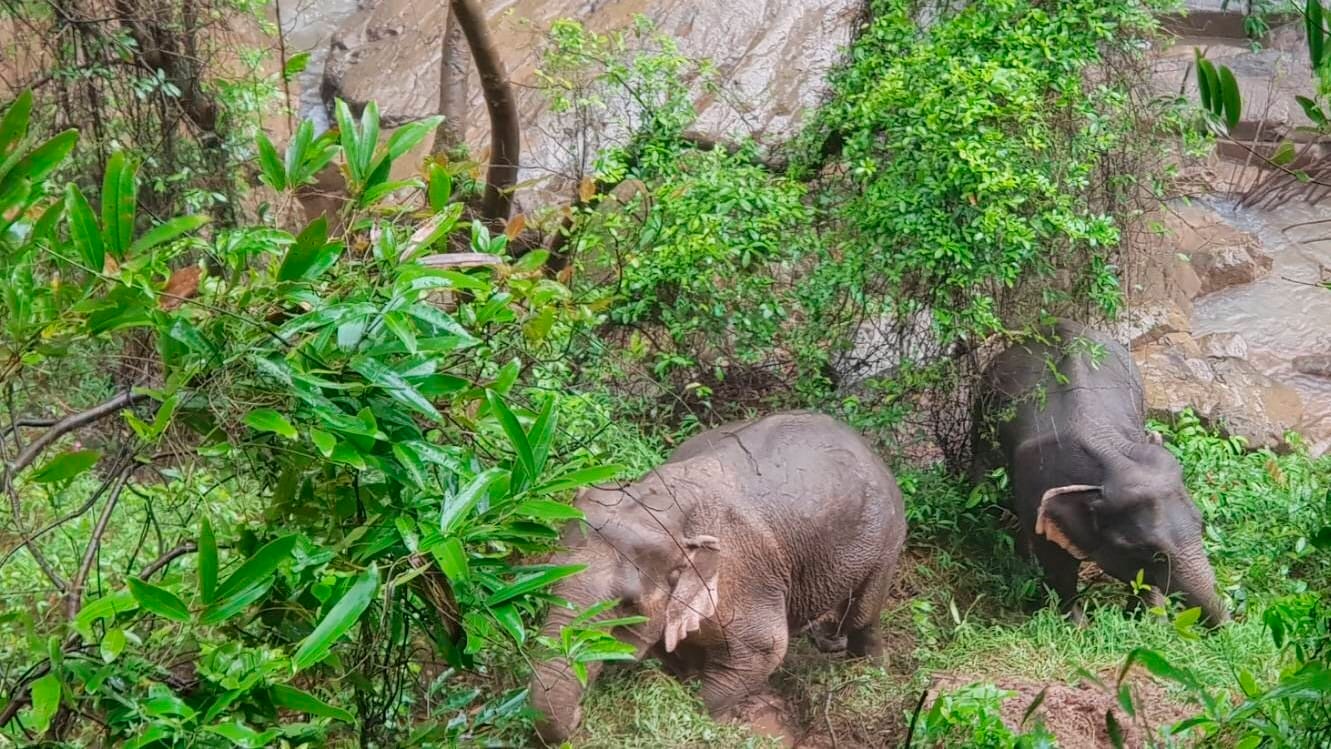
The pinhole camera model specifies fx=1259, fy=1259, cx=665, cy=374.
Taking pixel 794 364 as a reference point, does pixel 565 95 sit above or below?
above

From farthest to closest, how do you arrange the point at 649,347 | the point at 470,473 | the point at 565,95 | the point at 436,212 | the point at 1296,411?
the point at 1296,411 → the point at 565,95 → the point at 649,347 → the point at 436,212 → the point at 470,473

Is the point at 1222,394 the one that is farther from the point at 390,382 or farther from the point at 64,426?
the point at 64,426

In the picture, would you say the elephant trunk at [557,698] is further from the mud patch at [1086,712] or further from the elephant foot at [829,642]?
the elephant foot at [829,642]

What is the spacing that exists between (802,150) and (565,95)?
1.47m

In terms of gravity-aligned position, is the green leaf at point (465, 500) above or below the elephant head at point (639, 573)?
above

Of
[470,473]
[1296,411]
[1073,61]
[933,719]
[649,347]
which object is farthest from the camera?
[1296,411]

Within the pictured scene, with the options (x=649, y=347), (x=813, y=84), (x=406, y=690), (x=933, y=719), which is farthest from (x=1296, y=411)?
(x=406, y=690)

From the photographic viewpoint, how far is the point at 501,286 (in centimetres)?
296

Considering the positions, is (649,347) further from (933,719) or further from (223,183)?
(933,719)

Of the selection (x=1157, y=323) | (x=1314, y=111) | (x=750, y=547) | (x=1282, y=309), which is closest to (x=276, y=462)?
(x=1314, y=111)

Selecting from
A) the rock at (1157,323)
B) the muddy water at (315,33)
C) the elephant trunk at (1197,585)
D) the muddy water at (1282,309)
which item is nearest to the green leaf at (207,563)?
the elephant trunk at (1197,585)

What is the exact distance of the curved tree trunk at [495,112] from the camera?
522 cm

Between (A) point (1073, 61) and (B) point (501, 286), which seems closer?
(B) point (501, 286)

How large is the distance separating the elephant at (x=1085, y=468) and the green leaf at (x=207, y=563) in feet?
14.8
